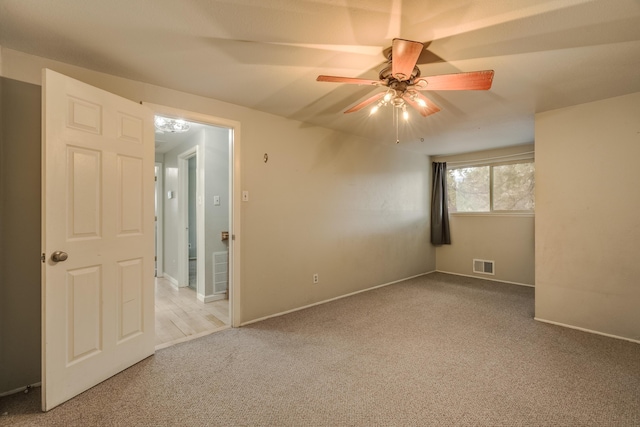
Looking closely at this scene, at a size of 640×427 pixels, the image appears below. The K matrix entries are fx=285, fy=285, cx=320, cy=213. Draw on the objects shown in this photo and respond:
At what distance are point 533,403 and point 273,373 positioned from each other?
1695 mm

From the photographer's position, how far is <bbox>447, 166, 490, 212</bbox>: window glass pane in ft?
16.6

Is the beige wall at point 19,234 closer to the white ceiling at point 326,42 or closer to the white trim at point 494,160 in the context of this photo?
the white ceiling at point 326,42

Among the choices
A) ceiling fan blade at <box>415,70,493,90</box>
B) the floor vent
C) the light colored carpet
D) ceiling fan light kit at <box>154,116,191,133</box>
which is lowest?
the light colored carpet

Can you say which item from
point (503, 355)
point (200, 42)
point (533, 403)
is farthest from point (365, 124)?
point (533, 403)

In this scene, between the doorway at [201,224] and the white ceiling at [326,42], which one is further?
the doorway at [201,224]

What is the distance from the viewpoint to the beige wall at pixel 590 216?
265cm

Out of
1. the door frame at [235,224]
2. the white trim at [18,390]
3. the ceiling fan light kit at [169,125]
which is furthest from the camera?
the ceiling fan light kit at [169,125]

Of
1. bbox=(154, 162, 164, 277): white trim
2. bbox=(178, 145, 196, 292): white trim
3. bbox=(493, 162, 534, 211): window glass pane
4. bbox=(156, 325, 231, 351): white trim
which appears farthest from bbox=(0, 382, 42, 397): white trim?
bbox=(493, 162, 534, 211): window glass pane

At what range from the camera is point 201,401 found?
1788 mm

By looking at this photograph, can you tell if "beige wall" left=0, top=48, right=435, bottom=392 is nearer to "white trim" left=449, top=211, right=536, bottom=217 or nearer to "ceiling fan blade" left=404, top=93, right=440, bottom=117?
"white trim" left=449, top=211, right=536, bottom=217

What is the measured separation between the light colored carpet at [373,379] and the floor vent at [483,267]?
76.9 inches

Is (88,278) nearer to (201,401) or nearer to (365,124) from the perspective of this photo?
(201,401)

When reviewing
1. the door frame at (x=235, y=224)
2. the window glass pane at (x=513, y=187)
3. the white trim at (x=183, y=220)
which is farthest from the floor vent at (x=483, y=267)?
the white trim at (x=183, y=220)

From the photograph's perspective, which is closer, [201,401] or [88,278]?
[201,401]
